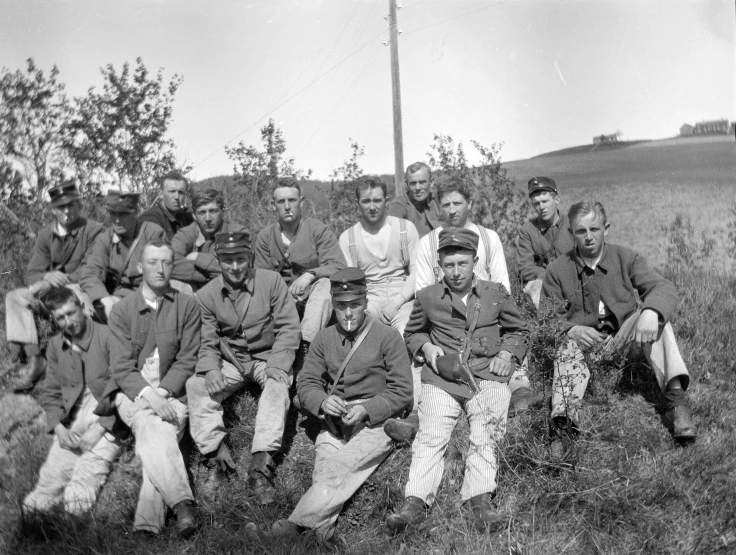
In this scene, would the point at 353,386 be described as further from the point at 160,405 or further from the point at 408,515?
the point at 160,405

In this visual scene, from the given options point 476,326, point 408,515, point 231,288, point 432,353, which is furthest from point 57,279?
point 408,515

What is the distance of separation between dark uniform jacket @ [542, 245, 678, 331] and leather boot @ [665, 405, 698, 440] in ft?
2.42

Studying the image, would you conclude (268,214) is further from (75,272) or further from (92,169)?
(75,272)

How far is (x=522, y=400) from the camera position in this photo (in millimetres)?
4957

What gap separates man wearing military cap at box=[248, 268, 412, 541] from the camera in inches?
185

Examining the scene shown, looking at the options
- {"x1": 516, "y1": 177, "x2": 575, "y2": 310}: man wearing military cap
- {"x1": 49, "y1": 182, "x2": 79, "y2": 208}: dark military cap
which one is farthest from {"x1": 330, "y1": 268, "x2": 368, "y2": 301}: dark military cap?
{"x1": 49, "y1": 182, "x2": 79, "y2": 208}: dark military cap

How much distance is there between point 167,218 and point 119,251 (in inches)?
31.1

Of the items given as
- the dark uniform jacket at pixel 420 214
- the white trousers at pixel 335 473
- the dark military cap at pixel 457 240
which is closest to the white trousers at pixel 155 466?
the white trousers at pixel 335 473

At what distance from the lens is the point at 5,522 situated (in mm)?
4727

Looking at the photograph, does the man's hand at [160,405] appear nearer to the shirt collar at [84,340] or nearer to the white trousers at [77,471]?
the white trousers at [77,471]

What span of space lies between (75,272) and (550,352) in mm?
4811

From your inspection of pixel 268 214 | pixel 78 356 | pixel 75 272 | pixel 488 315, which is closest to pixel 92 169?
pixel 268 214

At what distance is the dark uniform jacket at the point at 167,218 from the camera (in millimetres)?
7043

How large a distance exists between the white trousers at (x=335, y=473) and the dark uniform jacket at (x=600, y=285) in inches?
69.7
